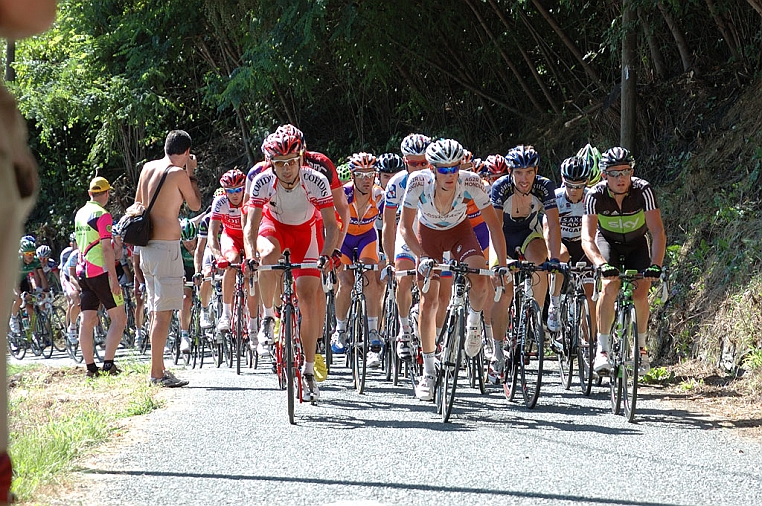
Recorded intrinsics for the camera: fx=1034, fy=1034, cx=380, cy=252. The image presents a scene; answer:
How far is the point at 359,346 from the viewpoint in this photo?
10.1 m

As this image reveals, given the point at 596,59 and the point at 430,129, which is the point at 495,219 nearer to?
the point at 596,59

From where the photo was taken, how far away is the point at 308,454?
6711 millimetres

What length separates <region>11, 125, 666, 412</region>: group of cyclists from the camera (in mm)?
8656

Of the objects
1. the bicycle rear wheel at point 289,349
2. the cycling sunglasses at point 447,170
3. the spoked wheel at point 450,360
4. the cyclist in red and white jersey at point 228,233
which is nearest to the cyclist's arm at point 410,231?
the cycling sunglasses at point 447,170

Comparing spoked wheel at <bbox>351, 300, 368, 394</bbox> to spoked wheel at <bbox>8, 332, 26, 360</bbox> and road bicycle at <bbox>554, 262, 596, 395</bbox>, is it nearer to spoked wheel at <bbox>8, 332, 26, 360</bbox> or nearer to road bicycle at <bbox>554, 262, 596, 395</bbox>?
road bicycle at <bbox>554, 262, 596, 395</bbox>

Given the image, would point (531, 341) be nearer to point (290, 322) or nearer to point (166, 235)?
point (290, 322)

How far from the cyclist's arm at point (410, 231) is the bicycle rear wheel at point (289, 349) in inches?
44.1

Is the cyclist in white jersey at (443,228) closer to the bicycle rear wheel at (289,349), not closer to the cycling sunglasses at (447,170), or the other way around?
the cycling sunglasses at (447,170)

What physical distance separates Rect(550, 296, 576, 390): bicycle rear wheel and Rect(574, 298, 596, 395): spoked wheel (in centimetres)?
9

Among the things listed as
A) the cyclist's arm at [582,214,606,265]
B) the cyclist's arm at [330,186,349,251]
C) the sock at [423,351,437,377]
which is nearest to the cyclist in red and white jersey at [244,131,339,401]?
the cyclist's arm at [330,186,349,251]

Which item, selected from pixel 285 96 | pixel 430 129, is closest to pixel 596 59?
pixel 430 129

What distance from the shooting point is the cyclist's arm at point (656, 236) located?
8695mm

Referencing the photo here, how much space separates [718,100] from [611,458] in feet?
34.2

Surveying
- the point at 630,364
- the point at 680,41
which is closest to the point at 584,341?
the point at 630,364
